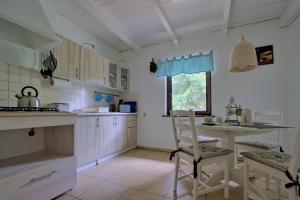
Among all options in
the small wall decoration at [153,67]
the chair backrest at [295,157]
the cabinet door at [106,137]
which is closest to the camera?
the chair backrest at [295,157]

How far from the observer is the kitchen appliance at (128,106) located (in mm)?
3603

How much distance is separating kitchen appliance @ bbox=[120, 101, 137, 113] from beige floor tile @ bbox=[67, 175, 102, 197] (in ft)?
5.68

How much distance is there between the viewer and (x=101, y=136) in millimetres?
2664

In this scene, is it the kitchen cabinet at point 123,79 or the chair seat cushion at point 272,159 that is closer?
the chair seat cushion at point 272,159

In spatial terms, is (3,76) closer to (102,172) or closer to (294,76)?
(102,172)

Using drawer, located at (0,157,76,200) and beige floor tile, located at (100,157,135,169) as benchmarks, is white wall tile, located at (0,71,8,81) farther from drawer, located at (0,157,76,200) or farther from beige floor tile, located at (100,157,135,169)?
beige floor tile, located at (100,157,135,169)

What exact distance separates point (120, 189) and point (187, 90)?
7.72ft

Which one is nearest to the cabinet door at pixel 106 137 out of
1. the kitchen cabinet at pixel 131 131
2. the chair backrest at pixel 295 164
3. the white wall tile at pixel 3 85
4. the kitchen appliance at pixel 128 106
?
the kitchen cabinet at pixel 131 131

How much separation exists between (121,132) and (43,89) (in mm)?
1581

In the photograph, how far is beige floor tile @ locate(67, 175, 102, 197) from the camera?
169cm

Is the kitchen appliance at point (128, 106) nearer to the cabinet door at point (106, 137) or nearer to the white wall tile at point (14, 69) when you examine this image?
the cabinet door at point (106, 137)

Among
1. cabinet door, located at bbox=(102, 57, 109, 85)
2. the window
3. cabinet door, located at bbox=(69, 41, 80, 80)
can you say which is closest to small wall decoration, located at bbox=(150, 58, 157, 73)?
the window

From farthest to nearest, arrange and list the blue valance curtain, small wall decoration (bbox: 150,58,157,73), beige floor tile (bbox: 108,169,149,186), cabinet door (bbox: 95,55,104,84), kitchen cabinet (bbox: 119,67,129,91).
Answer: kitchen cabinet (bbox: 119,67,129,91) → small wall decoration (bbox: 150,58,157,73) → the blue valance curtain → cabinet door (bbox: 95,55,104,84) → beige floor tile (bbox: 108,169,149,186)

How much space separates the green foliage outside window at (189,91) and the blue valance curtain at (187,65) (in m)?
0.18
